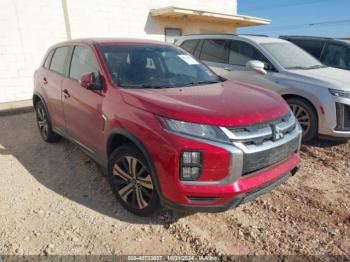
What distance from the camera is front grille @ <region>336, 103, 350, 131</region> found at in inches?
178

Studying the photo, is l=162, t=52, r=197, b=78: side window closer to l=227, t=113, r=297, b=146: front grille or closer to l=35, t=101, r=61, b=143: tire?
l=227, t=113, r=297, b=146: front grille

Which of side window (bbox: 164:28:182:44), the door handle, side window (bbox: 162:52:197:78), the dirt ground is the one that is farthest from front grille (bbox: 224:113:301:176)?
side window (bbox: 164:28:182:44)

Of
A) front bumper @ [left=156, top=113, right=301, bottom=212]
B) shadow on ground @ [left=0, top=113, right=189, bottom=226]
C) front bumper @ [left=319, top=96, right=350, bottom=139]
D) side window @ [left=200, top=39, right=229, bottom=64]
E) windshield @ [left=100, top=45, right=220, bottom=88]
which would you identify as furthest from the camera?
side window @ [left=200, top=39, right=229, bottom=64]

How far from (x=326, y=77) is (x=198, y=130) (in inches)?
134

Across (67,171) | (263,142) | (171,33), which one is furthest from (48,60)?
(171,33)

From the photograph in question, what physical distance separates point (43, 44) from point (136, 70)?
664 centimetres

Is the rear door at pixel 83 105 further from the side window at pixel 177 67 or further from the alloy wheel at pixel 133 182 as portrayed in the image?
the side window at pixel 177 67

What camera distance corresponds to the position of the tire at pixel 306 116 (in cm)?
477

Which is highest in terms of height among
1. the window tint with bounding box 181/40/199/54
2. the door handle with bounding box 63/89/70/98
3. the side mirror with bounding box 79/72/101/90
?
the side mirror with bounding box 79/72/101/90

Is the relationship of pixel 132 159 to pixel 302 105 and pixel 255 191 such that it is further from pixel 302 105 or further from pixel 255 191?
pixel 302 105

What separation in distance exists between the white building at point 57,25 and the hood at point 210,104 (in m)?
6.88

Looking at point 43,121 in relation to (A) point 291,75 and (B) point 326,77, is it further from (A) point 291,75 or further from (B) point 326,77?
(B) point 326,77

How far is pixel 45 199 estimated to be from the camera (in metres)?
3.40

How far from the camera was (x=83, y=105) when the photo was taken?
3561 millimetres
